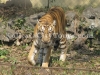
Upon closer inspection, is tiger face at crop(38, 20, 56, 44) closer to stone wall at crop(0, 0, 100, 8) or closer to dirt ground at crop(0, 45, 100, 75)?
dirt ground at crop(0, 45, 100, 75)

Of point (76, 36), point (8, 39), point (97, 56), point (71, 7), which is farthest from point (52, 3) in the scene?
point (97, 56)

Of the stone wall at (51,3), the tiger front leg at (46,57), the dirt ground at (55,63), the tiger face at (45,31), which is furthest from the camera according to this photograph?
the stone wall at (51,3)

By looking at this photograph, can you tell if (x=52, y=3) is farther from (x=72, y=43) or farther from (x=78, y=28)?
(x=72, y=43)

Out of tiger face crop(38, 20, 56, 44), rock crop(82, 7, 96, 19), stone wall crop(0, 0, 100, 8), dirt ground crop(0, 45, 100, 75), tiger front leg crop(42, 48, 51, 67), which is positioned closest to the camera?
dirt ground crop(0, 45, 100, 75)

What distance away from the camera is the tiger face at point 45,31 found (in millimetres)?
5773

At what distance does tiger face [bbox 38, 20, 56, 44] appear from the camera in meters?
5.77

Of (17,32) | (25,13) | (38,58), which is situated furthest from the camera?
(25,13)

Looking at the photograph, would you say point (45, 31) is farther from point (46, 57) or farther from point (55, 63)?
point (55, 63)

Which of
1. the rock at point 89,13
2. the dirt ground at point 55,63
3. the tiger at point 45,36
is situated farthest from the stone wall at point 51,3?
the tiger at point 45,36

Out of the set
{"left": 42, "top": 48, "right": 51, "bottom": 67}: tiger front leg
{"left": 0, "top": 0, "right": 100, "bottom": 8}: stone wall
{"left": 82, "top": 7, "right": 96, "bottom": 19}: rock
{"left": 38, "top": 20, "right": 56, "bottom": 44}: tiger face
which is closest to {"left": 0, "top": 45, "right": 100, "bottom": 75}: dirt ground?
{"left": 42, "top": 48, "right": 51, "bottom": 67}: tiger front leg

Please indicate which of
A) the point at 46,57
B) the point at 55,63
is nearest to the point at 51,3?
the point at 55,63

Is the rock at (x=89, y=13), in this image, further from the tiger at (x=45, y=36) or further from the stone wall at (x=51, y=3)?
the tiger at (x=45, y=36)

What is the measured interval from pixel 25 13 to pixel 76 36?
2552 mm

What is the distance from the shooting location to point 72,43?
815 cm
